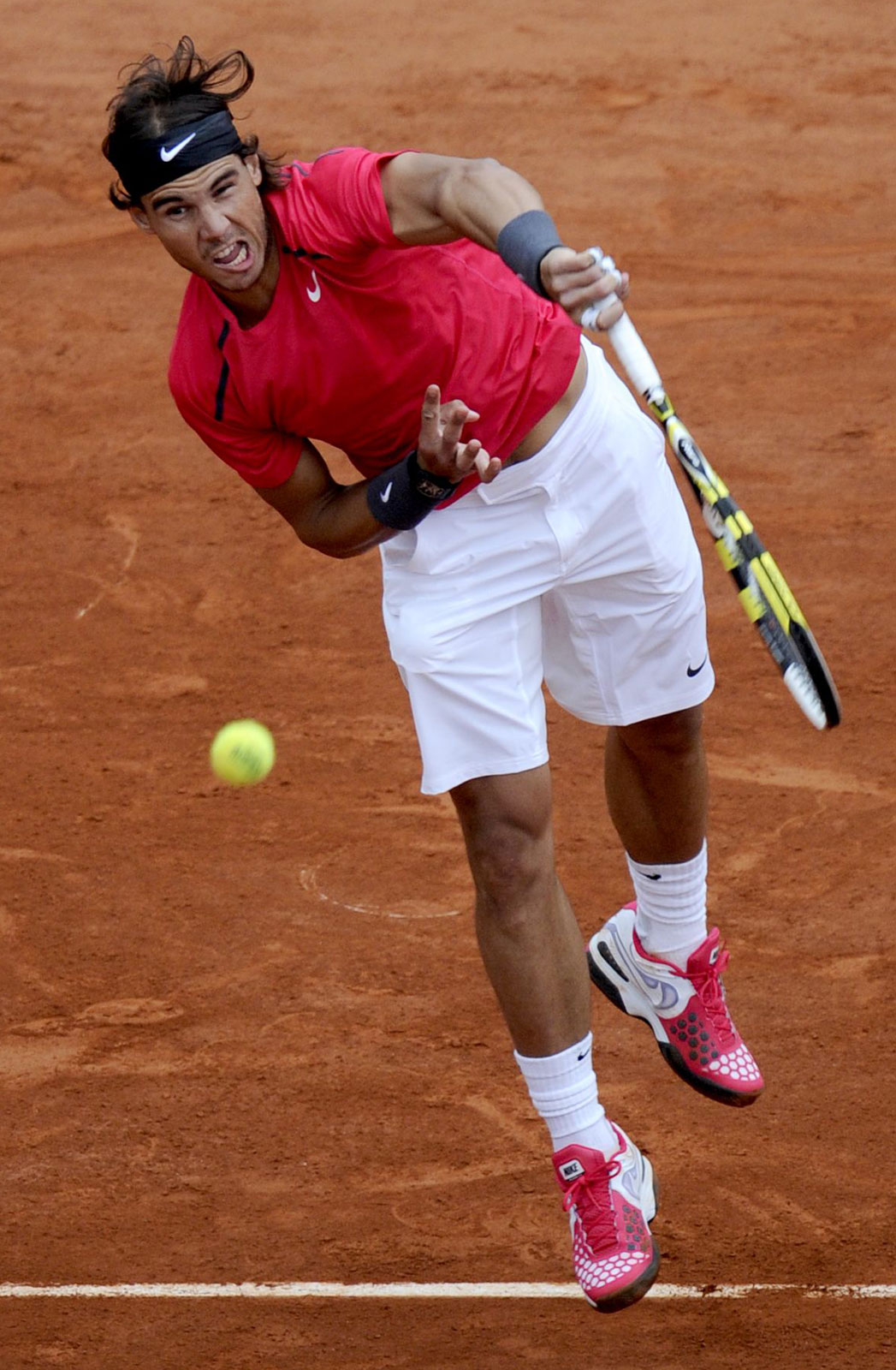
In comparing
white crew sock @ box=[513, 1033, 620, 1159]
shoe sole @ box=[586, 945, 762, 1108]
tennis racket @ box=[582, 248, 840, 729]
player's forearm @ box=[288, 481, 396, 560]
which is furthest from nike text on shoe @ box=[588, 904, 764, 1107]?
player's forearm @ box=[288, 481, 396, 560]

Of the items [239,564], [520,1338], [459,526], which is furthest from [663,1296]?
[239,564]

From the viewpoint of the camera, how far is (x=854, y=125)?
12609mm

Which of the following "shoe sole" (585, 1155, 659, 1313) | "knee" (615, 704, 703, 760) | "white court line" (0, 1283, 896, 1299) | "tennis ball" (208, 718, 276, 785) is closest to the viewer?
"shoe sole" (585, 1155, 659, 1313)

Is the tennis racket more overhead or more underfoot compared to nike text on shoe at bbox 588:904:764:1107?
more overhead

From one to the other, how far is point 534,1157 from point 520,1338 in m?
0.71

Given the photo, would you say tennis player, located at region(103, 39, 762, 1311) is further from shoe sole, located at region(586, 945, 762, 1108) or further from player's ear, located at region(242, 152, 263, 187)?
shoe sole, located at region(586, 945, 762, 1108)

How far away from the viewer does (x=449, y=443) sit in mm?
4289

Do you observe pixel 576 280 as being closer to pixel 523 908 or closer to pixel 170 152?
pixel 170 152

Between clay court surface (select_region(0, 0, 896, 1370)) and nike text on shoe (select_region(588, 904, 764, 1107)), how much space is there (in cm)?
55

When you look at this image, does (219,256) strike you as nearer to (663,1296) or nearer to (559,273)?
(559,273)

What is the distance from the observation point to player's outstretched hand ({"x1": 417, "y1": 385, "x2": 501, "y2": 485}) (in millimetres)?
4277

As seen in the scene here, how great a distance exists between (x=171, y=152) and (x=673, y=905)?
2.51 metres

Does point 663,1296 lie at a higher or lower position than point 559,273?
lower

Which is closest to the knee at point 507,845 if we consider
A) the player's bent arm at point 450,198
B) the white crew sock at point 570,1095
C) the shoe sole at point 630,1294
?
the white crew sock at point 570,1095
